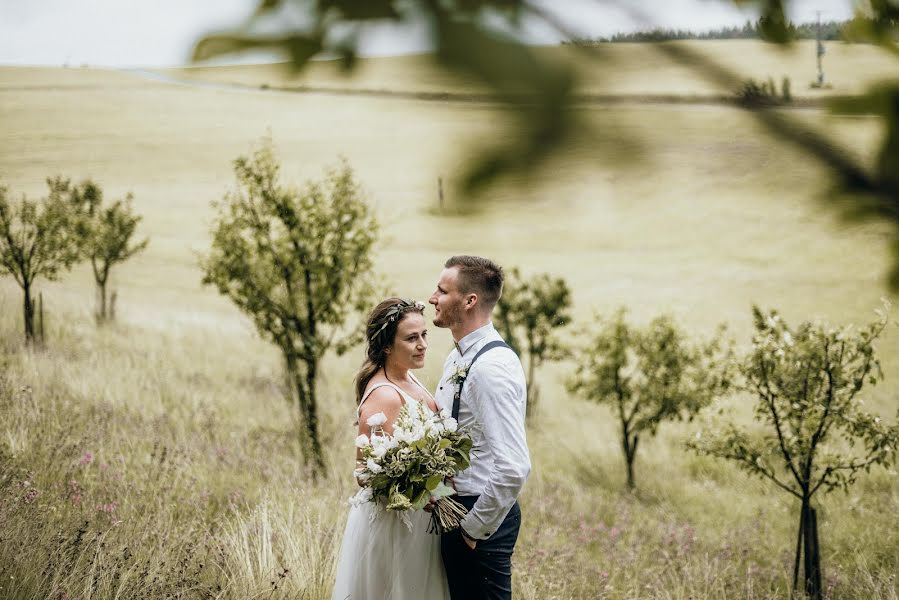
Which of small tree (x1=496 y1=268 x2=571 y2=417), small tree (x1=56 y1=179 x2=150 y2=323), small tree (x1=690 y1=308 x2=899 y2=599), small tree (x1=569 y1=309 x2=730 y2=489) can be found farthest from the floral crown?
small tree (x1=56 y1=179 x2=150 y2=323)

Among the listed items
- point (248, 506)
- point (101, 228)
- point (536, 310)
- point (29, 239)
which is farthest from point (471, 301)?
point (101, 228)

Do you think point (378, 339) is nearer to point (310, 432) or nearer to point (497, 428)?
point (497, 428)

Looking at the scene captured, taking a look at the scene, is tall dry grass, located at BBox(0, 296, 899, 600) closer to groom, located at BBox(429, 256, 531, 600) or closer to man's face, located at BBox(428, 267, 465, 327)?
groom, located at BBox(429, 256, 531, 600)

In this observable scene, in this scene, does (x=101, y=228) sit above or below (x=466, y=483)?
above

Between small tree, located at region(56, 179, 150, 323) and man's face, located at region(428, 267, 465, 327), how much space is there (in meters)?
11.5

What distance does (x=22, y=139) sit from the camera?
13.7 m

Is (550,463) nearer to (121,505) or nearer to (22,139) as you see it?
(121,505)

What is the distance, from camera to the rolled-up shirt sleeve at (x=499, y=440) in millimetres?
2539

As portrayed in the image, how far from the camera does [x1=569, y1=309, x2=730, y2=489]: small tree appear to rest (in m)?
8.94

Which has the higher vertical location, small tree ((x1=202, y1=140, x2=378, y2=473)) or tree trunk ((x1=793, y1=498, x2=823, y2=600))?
small tree ((x1=202, y1=140, x2=378, y2=473))

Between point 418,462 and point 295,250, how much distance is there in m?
5.10

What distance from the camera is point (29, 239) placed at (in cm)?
1042

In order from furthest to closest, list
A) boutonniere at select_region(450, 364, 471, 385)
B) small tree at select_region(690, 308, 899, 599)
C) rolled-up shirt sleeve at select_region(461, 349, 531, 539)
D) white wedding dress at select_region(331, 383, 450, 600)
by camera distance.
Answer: small tree at select_region(690, 308, 899, 599) → white wedding dress at select_region(331, 383, 450, 600) → boutonniere at select_region(450, 364, 471, 385) → rolled-up shirt sleeve at select_region(461, 349, 531, 539)

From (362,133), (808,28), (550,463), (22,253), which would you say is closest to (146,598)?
(808,28)
